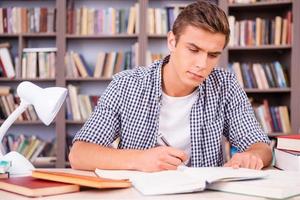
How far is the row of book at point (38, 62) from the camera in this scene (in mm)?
3727

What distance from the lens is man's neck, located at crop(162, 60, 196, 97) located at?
65.1 inches

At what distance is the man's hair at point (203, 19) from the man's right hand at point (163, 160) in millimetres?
493

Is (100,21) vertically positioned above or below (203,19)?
above

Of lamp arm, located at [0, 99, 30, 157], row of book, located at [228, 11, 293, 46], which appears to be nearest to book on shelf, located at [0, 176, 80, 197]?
lamp arm, located at [0, 99, 30, 157]

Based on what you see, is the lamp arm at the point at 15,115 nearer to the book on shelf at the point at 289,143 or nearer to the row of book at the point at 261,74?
the book on shelf at the point at 289,143

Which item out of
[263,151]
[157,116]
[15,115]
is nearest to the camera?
[15,115]

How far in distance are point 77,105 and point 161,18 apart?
40.8 inches

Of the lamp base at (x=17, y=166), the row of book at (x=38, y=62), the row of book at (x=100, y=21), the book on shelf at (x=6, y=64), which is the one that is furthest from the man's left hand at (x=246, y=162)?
the book on shelf at (x=6, y=64)

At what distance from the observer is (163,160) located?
1.17m

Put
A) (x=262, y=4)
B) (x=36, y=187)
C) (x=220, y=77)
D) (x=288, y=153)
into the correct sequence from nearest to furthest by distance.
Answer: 1. (x=36, y=187)
2. (x=288, y=153)
3. (x=220, y=77)
4. (x=262, y=4)

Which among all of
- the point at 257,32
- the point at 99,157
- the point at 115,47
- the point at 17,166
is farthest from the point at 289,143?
the point at 115,47

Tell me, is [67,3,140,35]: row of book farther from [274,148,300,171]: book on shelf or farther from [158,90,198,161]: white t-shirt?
[274,148,300,171]: book on shelf

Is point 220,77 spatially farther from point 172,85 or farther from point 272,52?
point 272,52

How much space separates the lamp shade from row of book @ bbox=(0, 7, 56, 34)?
2.63 m
